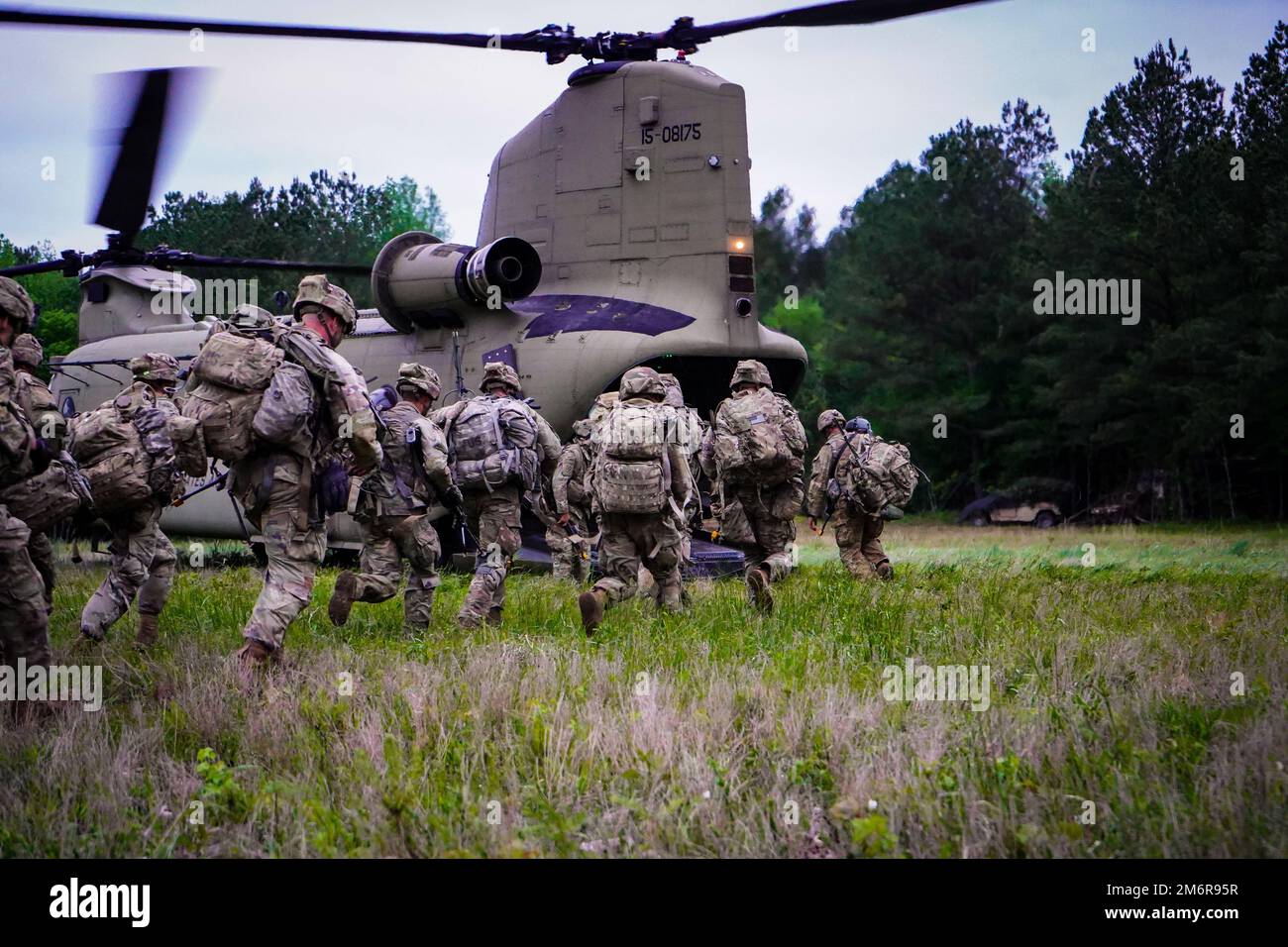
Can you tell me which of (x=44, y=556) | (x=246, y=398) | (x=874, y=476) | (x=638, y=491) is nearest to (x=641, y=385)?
(x=638, y=491)

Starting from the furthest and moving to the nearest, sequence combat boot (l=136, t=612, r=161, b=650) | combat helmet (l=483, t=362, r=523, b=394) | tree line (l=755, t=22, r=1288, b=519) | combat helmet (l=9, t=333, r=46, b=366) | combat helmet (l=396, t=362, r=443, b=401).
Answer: tree line (l=755, t=22, r=1288, b=519), combat helmet (l=483, t=362, r=523, b=394), combat helmet (l=396, t=362, r=443, b=401), combat helmet (l=9, t=333, r=46, b=366), combat boot (l=136, t=612, r=161, b=650)

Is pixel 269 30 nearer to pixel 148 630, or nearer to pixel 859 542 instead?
pixel 148 630

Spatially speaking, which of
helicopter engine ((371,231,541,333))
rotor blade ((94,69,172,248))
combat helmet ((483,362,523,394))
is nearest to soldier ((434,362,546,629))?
combat helmet ((483,362,523,394))

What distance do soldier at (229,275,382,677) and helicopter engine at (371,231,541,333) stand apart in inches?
224

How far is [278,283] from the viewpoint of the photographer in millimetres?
38781

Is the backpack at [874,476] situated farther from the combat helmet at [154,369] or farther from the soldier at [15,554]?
the soldier at [15,554]

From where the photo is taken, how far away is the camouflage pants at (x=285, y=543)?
6199 millimetres

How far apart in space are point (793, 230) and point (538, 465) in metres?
49.6

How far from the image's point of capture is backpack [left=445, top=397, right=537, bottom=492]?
8.30 m

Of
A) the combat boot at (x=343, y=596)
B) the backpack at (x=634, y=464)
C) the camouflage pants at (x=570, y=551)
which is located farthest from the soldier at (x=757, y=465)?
the combat boot at (x=343, y=596)

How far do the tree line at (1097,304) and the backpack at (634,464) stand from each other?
14.6 feet

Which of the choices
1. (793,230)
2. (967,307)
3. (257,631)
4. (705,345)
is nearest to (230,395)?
(257,631)

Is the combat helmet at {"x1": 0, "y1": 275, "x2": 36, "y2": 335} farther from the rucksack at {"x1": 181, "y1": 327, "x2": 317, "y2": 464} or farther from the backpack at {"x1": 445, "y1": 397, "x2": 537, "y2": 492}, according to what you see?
the backpack at {"x1": 445, "y1": 397, "x2": 537, "y2": 492}

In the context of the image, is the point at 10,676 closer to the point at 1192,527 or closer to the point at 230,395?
the point at 230,395
